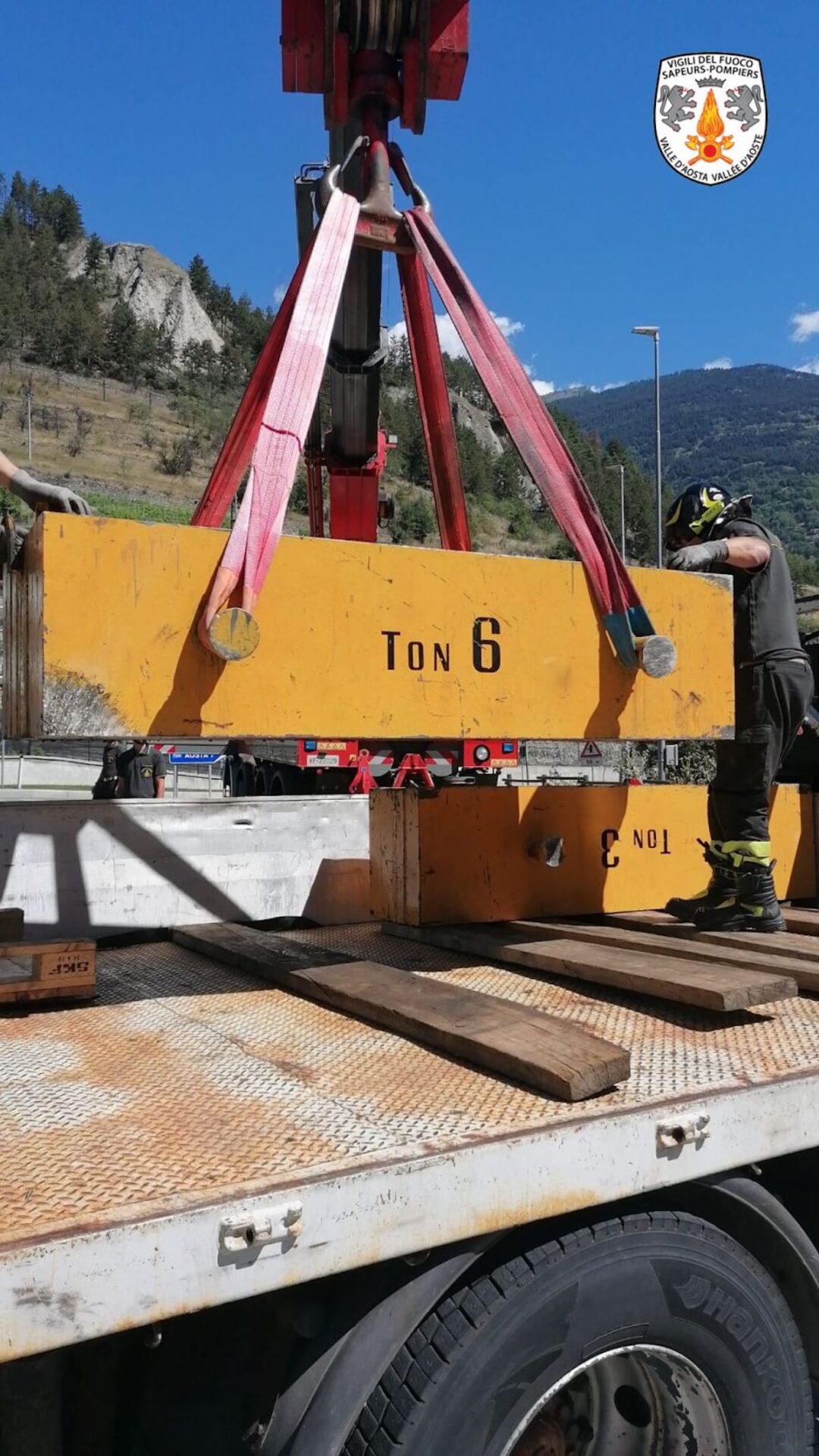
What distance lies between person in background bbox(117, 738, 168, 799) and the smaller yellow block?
21.5 ft

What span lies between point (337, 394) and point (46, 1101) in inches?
157

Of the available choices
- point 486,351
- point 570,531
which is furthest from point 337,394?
point 570,531

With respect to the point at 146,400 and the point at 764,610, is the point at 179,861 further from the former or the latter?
the point at 146,400

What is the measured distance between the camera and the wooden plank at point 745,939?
282 centimetres

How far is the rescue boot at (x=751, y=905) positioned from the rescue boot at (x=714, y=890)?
70mm

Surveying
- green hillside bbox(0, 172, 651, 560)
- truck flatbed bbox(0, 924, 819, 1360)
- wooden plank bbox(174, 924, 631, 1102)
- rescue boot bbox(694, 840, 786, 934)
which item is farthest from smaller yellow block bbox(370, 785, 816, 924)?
green hillside bbox(0, 172, 651, 560)

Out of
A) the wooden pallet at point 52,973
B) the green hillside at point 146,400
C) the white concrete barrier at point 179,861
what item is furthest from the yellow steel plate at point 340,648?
the green hillside at point 146,400

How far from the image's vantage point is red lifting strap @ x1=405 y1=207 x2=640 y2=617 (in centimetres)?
296

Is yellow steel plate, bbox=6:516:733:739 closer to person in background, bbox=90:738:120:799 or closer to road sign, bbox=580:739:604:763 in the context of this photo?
person in background, bbox=90:738:120:799

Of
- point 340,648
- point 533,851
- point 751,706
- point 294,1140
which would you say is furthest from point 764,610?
point 294,1140

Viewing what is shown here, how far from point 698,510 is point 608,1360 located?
2.89 m

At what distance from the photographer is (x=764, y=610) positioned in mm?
3834

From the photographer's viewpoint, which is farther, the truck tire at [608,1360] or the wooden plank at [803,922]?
the wooden plank at [803,922]

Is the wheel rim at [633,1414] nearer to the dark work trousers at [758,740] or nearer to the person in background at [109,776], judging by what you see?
the dark work trousers at [758,740]
